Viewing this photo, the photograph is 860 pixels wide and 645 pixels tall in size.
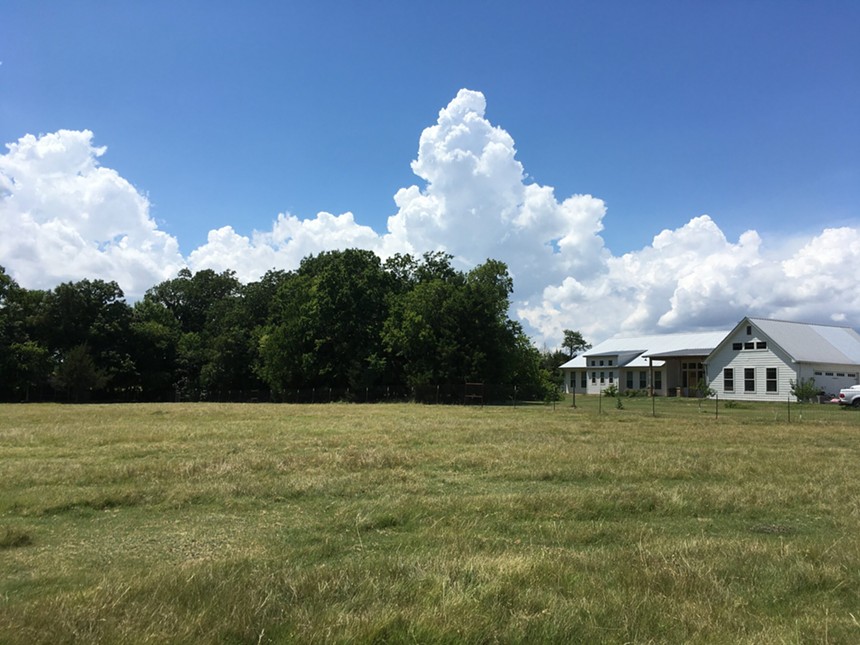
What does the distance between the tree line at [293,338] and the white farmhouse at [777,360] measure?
14763mm

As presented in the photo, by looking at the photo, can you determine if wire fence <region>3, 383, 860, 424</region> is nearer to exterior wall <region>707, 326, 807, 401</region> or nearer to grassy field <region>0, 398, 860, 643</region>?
exterior wall <region>707, 326, 807, 401</region>

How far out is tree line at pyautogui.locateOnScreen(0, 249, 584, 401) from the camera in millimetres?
48250

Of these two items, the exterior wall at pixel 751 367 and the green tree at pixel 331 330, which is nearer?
the exterior wall at pixel 751 367

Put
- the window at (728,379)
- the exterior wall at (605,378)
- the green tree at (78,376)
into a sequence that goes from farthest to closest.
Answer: the exterior wall at (605,378) → the green tree at (78,376) → the window at (728,379)

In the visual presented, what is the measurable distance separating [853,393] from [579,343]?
3374 inches

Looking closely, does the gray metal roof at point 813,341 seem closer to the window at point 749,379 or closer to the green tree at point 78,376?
the window at point 749,379

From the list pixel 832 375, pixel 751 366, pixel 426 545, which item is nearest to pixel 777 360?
pixel 751 366

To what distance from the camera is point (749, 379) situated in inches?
1932

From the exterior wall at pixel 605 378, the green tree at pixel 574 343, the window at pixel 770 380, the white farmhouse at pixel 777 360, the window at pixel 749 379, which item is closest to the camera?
the white farmhouse at pixel 777 360

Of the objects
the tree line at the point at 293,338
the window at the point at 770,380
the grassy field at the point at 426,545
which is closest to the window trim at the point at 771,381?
the window at the point at 770,380

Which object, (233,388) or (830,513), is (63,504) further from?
(233,388)

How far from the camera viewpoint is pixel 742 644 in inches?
174

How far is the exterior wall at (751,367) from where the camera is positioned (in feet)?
151

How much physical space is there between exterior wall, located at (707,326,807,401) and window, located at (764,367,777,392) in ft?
0.29
